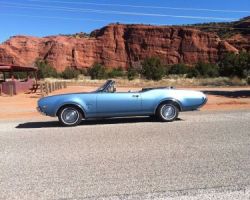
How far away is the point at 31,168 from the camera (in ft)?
22.6

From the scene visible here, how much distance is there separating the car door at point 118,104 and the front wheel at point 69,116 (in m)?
0.56

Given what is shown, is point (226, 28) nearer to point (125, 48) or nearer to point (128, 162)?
point (125, 48)

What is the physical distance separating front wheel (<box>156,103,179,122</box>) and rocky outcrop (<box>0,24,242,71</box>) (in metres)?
113

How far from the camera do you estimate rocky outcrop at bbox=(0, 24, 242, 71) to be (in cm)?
12462

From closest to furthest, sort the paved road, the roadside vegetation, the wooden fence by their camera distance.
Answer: the paved road < the wooden fence < the roadside vegetation

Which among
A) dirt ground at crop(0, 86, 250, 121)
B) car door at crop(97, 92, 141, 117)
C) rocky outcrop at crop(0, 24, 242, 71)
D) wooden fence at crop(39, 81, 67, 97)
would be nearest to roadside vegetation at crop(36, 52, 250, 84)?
wooden fence at crop(39, 81, 67, 97)

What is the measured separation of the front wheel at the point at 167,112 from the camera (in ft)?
40.9

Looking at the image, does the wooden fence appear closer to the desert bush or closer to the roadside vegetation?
the roadside vegetation

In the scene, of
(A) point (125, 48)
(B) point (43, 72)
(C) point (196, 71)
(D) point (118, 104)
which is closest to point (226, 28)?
(A) point (125, 48)

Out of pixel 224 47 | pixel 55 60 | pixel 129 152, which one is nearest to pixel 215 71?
pixel 224 47

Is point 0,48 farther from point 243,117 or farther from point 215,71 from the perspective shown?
point 243,117

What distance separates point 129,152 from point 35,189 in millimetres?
2542

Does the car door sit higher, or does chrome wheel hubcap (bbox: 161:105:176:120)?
the car door

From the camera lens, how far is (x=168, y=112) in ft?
41.0
